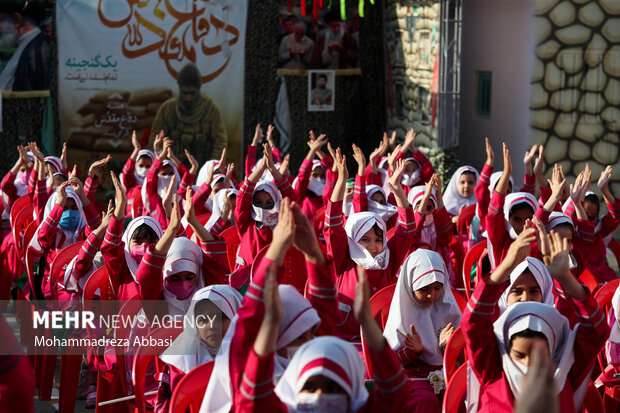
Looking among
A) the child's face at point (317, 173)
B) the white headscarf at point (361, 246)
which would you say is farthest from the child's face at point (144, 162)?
the white headscarf at point (361, 246)

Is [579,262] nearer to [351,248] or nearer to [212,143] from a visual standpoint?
[351,248]

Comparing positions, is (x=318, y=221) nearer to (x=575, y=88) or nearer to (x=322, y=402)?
(x=322, y=402)

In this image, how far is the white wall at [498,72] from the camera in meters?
11.4

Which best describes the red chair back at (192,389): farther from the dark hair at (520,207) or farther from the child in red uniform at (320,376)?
the dark hair at (520,207)

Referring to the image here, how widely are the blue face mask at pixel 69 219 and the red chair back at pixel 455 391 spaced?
11.6 feet

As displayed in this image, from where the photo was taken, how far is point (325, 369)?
2652 millimetres

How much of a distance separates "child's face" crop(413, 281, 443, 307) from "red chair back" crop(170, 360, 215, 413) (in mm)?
1167

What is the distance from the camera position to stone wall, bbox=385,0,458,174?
1195 centimetres

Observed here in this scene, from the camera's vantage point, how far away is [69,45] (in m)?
12.2

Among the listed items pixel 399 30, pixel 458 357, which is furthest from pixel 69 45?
pixel 458 357

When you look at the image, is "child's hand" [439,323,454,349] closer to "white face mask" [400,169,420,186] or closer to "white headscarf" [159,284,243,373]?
"white headscarf" [159,284,243,373]

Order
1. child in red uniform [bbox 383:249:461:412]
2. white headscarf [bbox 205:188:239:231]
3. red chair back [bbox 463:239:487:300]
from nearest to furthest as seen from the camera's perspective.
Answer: child in red uniform [bbox 383:249:461:412], red chair back [bbox 463:239:487:300], white headscarf [bbox 205:188:239:231]

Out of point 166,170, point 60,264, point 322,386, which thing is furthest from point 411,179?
point 322,386

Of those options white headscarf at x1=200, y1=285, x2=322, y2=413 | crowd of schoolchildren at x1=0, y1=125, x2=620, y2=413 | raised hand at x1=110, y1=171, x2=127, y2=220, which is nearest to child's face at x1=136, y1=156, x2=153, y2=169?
crowd of schoolchildren at x1=0, y1=125, x2=620, y2=413
